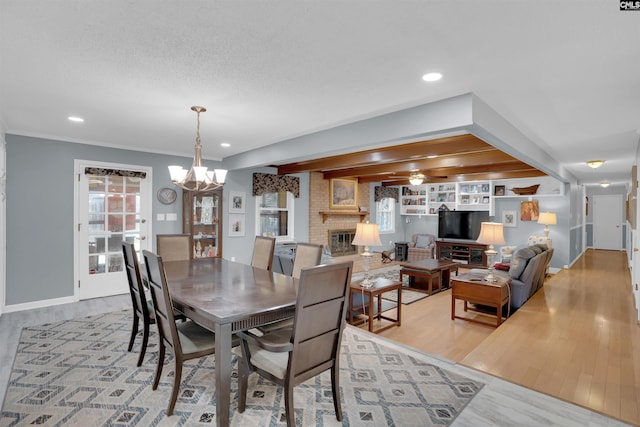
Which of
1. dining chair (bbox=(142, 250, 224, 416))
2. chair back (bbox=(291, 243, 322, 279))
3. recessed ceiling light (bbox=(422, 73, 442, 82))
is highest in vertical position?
recessed ceiling light (bbox=(422, 73, 442, 82))

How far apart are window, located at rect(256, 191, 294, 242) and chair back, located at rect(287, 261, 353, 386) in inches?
184

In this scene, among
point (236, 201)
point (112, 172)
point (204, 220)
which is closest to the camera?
point (112, 172)

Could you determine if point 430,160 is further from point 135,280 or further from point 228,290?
point 135,280

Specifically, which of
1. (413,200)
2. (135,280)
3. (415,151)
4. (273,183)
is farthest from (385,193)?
(135,280)

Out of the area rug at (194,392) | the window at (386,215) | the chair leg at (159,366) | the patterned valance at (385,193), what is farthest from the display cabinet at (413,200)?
the chair leg at (159,366)

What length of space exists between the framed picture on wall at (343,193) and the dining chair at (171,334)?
5402 millimetres

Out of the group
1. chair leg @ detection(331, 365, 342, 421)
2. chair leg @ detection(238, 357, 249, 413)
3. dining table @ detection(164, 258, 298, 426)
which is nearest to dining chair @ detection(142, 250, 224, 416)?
dining table @ detection(164, 258, 298, 426)

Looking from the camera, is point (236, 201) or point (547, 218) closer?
point (236, 201)

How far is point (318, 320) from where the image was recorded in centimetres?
186

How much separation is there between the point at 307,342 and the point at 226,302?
63cm

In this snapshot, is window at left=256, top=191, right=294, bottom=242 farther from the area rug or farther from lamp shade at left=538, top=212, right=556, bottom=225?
lamp shade at left=538, top=212, right=556, bottom=225

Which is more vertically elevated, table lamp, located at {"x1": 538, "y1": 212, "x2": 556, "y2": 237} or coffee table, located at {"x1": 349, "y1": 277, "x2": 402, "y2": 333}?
table lamp, located at {"x1": 538, "y1": 212, "x2": 556, "y2": 237}

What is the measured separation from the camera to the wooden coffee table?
3926 mm

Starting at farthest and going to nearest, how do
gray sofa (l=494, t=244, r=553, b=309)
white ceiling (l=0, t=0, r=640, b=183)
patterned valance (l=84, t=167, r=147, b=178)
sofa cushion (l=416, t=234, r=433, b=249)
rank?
sofa cushion (l=416, t=234, r=433, b=249), patterned valance (l=84, t=167, r=147, b=178), gray sofa (l=494, t=244, r=553, b=309), white ceiling (l=0, t=0, r=640, b=183)
